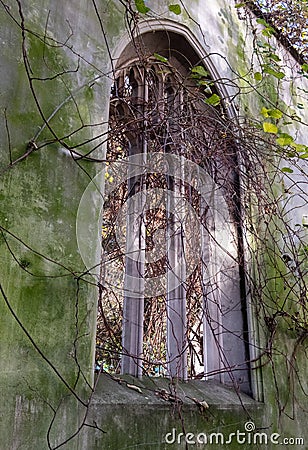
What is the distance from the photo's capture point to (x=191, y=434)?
2221 mm

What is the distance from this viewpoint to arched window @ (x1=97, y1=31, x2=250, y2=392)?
257 centimetres

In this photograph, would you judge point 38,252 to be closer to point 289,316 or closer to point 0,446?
point 0,446

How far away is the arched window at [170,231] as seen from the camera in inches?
101

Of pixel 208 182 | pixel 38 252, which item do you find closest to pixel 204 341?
pixel 208 182

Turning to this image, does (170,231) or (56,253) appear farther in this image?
(170,231)

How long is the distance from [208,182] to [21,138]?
1525mm
